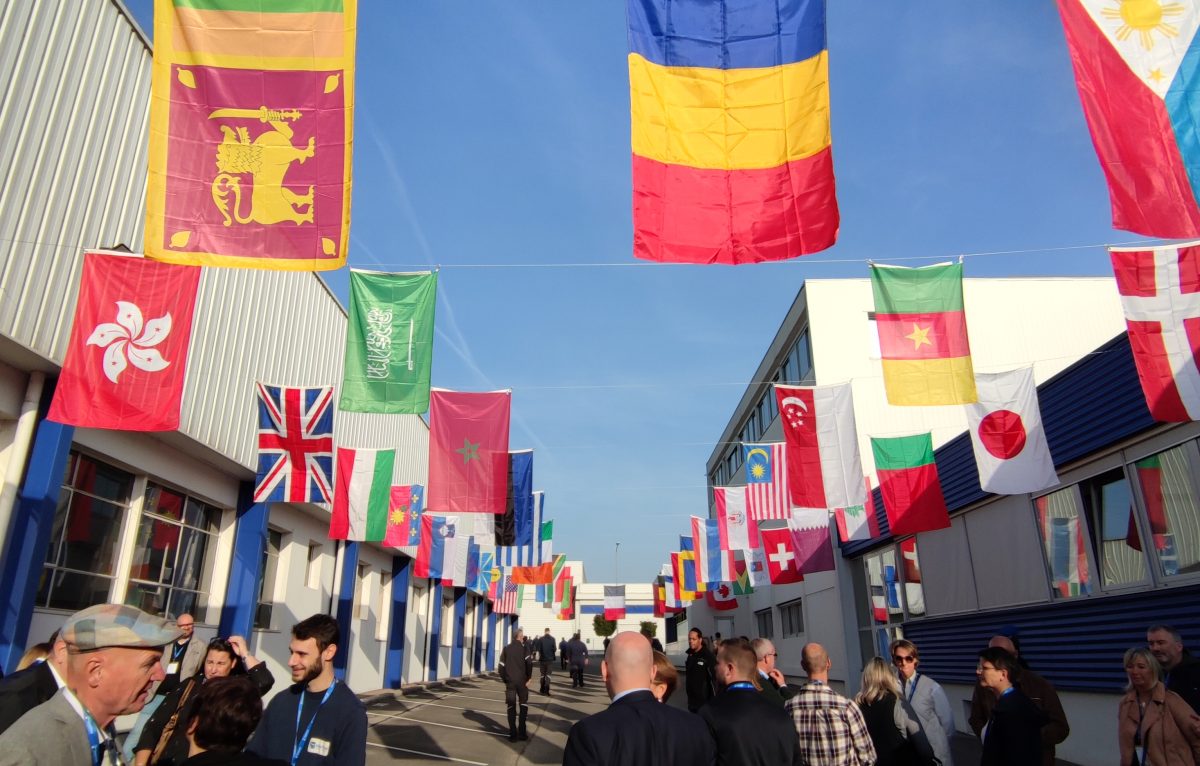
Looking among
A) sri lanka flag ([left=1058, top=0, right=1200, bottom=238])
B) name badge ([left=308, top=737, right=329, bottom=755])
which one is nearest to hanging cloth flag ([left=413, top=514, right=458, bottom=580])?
name badge ([left=308, top=737, right=329, bottom=755])

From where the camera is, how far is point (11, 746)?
2.18 metres

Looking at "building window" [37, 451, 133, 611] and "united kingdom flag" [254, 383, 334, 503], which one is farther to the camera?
"united kingdom flag" [254, 383, 334, 503]

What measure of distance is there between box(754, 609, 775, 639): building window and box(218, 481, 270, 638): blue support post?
23.8 meters

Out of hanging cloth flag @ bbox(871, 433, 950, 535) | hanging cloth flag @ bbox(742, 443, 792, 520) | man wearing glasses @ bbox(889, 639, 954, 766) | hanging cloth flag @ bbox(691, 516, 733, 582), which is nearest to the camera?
man wearing glasses @ bbox(889, 639, 954, 766)

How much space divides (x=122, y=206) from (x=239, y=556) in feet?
23.2

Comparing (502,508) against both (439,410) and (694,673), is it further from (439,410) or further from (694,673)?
(694,673)

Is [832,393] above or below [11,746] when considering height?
above

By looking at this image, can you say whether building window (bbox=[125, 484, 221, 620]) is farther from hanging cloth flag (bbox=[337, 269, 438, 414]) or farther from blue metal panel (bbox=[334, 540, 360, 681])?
blue metal panel (bbox=[334, 540, 360, 681])

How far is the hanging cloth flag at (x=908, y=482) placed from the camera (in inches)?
493

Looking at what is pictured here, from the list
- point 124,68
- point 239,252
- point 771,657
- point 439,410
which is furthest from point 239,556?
point 771,657

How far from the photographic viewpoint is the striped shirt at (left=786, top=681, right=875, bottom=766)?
4801mm

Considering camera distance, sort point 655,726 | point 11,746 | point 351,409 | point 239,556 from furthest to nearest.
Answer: point 239,556 < point 351,409 < point 655,726 < point 11,746

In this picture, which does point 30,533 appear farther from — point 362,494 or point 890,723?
point 890,723

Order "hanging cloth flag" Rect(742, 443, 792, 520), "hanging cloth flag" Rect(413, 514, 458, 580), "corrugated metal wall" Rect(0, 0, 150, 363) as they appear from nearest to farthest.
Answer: "corrugated metal wall" Rect(0, 0, 150, 363)
"hanging cloth flag" Rect(742, 443, 792, 520)
"hanging cloth flag" Rect(413, 514, 458, 580)
